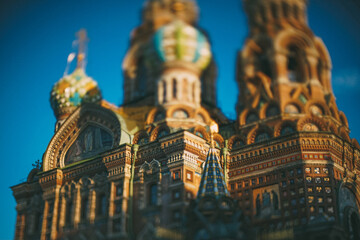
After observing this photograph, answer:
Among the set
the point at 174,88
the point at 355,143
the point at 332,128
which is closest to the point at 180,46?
the point at 174,88

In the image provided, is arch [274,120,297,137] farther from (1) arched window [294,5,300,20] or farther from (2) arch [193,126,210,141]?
(1) arched window [294,5,300,20]

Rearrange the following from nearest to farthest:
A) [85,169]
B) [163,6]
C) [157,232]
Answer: [157,232]
[85,169]
[163,6]

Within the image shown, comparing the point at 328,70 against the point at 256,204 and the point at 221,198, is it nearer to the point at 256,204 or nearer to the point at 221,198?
the point at 256,204

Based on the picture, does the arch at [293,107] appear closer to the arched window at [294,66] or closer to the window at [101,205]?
the arched window at [294,66]

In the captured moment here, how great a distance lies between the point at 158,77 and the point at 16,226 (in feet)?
22.5

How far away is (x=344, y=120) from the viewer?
1816 centimetres

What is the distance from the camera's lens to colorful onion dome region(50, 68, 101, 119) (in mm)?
20891

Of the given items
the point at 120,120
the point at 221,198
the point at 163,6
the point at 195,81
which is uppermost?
the point at 163,6

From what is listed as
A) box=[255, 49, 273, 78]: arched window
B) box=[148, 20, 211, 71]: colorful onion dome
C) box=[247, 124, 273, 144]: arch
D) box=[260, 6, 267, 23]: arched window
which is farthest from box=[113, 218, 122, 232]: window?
box=[260, 6, 267, 23]: arched window

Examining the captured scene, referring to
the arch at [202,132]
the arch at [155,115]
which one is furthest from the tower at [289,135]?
the arch at [155,115]

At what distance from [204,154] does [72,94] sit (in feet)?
23.3

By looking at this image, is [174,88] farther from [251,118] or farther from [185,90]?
[251,118]

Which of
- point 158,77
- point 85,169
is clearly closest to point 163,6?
point 158,77

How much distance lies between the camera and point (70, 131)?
18.8 metres
